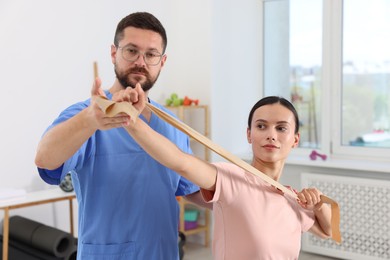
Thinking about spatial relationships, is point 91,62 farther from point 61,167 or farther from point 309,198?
point 309,198

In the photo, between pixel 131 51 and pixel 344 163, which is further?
pixel 344 163

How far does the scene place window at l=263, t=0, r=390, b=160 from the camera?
13.3 ft

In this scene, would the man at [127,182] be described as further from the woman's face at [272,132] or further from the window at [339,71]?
the window at [339,71]

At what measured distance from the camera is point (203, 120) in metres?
4.45

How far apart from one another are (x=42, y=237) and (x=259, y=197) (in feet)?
6.82

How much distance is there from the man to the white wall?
2.19 meters

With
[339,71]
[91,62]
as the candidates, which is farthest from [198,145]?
[339,71]

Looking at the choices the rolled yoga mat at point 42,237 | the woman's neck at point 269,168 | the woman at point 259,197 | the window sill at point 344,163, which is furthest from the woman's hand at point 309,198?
the window sill at point 344,163

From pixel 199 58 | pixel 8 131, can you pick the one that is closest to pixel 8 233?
pixel 8 131

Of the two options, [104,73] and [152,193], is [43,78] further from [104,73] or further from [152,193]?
[152,193]

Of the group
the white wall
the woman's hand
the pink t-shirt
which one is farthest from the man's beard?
the white wall

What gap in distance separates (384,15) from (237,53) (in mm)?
1314

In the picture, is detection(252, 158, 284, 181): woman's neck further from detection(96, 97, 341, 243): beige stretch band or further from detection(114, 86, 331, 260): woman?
detection(96, 97, 341, 243): beige stretch band

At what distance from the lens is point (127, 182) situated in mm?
1482
